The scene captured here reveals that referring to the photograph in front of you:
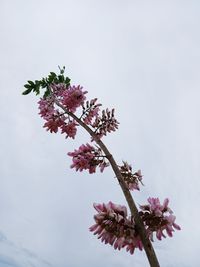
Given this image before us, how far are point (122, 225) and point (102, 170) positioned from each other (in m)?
1.90

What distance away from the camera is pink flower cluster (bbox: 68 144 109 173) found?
616 cm

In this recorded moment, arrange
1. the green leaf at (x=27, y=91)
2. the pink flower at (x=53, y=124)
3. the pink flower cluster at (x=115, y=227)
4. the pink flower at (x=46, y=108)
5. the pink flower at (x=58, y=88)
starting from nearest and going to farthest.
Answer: the pink flower cluster at (x=115, y=227) < the pink flower at (x=53, y=124) < the pink flower at (x=46, y=108) < the pink flower at (x=58, y=88) < the green leaf at (x=27, y=91)

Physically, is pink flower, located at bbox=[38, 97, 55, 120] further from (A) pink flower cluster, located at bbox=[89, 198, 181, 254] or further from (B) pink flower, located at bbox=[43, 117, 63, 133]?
(A) pink flower cluster, located at bbox=[89, 198, 181, 254]

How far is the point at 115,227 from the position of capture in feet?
14.4

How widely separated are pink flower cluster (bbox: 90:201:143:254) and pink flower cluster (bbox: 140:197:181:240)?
257mm

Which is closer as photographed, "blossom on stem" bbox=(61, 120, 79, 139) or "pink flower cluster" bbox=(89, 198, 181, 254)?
"pink flower cluster" bbox=(89, 198, 181, 254)

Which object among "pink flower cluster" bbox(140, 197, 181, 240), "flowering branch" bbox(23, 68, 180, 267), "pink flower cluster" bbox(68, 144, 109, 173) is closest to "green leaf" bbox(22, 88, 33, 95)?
"flowering branch" bbox(23, 68, 180, 267)

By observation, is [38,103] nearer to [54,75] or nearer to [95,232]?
[54,75]

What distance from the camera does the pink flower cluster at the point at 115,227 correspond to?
4320mm

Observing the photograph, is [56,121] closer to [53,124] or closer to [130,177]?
[53,124]

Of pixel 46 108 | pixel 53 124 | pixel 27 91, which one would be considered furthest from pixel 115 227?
pixel 27 91

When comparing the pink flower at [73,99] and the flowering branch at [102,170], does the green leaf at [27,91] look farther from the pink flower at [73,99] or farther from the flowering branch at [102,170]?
the pink flower at [73,99]

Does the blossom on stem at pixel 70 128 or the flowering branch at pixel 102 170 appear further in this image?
the blossom on stem at pixel 70 128

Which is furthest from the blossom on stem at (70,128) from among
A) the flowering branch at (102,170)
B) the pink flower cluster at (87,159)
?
the pink flower cluster at (87,159)
